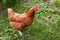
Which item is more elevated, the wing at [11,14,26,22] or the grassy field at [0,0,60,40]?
the wing at [11,14,26,22]

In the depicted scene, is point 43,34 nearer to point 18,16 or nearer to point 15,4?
point 18,16

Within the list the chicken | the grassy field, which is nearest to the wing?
the chicken

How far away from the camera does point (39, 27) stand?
5086mm

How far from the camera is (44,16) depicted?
5523mm

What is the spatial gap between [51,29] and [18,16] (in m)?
0.88

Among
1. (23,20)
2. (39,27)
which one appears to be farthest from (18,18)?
(39,27)

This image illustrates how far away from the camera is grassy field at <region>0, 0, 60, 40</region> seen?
4.88m

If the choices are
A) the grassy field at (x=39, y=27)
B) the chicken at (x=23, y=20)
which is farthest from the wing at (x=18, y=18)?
the grassy field at (x=39, y=27)

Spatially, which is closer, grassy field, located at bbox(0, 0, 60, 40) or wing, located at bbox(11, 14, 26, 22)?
wing, located at bbox(11, 14, 26, 22)

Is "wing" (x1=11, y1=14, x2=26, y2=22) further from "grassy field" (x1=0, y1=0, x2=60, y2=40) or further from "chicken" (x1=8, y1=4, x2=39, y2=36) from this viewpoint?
"grassy field" (x1=0, y1=0, x2=60, y2=40)

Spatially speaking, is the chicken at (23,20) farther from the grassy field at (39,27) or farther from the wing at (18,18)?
the grassy field at (39,27)

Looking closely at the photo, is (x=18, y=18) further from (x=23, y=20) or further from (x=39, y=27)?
(x=39, y=27)

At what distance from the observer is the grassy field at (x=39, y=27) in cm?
488

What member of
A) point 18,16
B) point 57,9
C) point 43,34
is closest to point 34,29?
point 43,34
